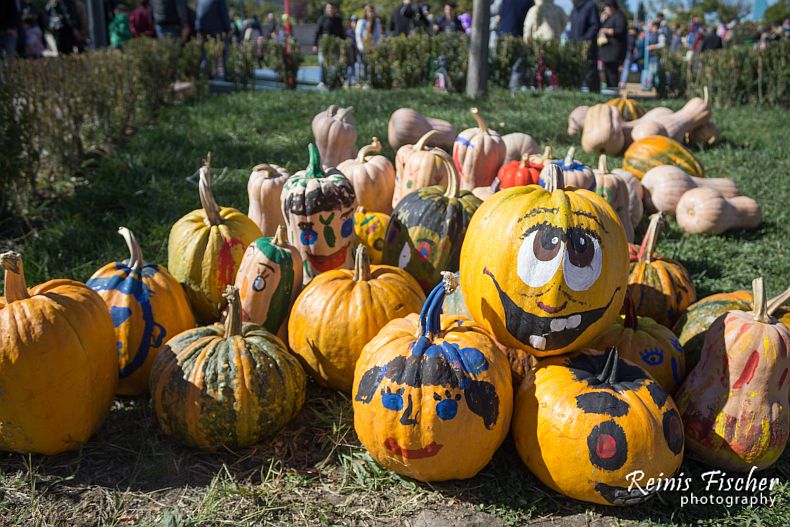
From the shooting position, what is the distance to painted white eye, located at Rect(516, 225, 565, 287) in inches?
96.0

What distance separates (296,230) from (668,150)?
3.85m

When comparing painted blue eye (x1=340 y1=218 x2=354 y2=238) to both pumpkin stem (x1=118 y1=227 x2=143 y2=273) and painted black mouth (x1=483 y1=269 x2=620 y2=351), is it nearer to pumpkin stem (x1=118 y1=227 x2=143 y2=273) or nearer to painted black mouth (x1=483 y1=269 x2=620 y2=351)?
pumpkin stem (x1=118 y1=227 x2=143 y2=273)

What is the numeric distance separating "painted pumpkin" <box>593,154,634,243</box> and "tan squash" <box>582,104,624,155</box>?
260 cm

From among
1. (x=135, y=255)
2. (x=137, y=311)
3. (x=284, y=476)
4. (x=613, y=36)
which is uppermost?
(x=613, y=36)

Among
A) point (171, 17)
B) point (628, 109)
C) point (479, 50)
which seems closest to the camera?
point (628, 109)

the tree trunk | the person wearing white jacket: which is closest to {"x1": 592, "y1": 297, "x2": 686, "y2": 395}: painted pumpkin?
the tree trunk

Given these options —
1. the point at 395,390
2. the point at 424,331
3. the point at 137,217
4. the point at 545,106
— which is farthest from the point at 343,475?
the point at 545,106

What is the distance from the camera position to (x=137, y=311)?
9.85 feet

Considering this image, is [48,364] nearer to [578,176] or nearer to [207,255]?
[207,255]

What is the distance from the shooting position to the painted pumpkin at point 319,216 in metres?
3.38

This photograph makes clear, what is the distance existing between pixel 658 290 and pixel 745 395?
0.92 m

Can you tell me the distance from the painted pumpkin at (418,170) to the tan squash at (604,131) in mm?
3417

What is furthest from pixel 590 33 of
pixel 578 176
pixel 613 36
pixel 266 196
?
pixel 266 196

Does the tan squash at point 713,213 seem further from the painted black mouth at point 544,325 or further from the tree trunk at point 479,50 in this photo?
the tree trunk at point 479,50
